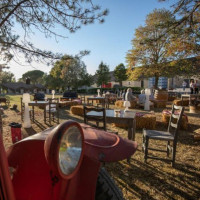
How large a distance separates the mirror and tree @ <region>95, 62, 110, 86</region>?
4221 cm

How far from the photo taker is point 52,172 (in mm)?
1017

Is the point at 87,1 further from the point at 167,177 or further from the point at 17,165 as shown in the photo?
the point at 167,177

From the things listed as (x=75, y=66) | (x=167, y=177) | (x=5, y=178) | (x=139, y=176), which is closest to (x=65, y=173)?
(x=5, y=178)

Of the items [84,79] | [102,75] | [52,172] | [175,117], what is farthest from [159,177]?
[102,75]

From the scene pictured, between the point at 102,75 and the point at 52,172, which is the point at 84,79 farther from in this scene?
the point at 52,172

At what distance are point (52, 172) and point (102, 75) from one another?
42.9 metres

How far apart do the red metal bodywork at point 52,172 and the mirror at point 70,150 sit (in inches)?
7.9

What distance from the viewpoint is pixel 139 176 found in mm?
2762

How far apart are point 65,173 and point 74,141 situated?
0.18 m

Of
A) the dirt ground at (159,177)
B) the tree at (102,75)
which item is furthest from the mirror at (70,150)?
the tree at (102,75)

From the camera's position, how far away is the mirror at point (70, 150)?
839mm

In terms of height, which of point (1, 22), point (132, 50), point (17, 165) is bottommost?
point (17, 165)

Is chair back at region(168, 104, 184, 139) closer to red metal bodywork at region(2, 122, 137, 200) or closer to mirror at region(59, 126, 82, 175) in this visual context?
red metal bodywork at region(2, 122, 137, 200)

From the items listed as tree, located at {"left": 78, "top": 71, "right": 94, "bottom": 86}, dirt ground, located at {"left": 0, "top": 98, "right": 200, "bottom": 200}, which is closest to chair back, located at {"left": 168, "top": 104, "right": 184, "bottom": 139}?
dirt ground, located at {"left": 0, "top": 98, "right": 200, "bottom": 200}
